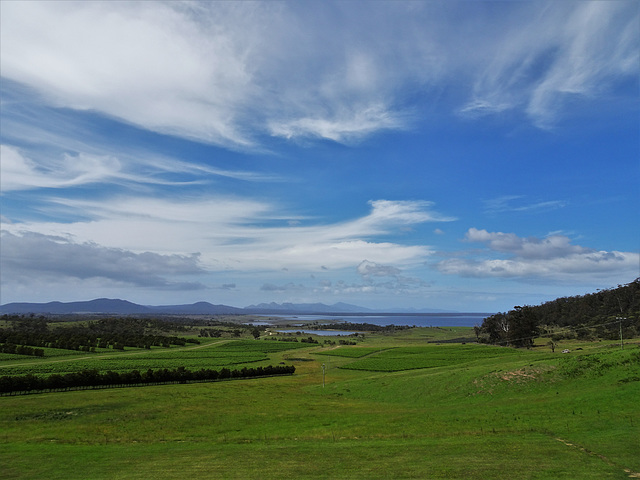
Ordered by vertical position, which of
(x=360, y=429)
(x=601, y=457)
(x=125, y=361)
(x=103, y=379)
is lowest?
(x=125, y=361)

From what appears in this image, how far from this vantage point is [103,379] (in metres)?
81.2

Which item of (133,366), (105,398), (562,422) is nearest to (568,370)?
(562,422)

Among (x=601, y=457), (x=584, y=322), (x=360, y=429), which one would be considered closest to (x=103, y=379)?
(x=360, y=429)

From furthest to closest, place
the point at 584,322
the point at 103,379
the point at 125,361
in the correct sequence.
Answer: the point at 584,322 → the point at 125,361 → the point at 103,379

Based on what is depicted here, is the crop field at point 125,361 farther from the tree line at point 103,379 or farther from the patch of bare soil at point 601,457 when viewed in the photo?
the patch of bare soil at point 601,457

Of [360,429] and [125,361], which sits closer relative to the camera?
[360,429]

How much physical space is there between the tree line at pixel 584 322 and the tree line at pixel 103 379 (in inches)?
3620

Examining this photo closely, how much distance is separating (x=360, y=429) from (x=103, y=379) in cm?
6602

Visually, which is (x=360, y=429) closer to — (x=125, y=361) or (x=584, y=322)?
(x=125, y=361)

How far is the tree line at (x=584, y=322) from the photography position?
14029 cm

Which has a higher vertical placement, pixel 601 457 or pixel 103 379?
pixel 601 457

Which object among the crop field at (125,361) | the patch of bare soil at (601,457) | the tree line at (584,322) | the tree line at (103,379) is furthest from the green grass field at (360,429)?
the tree line at (584,322)

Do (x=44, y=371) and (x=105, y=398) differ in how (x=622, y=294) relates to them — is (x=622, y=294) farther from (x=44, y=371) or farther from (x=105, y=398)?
(x=44, y=371)

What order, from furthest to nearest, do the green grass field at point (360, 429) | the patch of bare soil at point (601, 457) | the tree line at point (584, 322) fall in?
1. the tree line at point (584, 322)
2. the green grass field at point (360, 429)
3. the patch of bare soil at point (601, 457)
